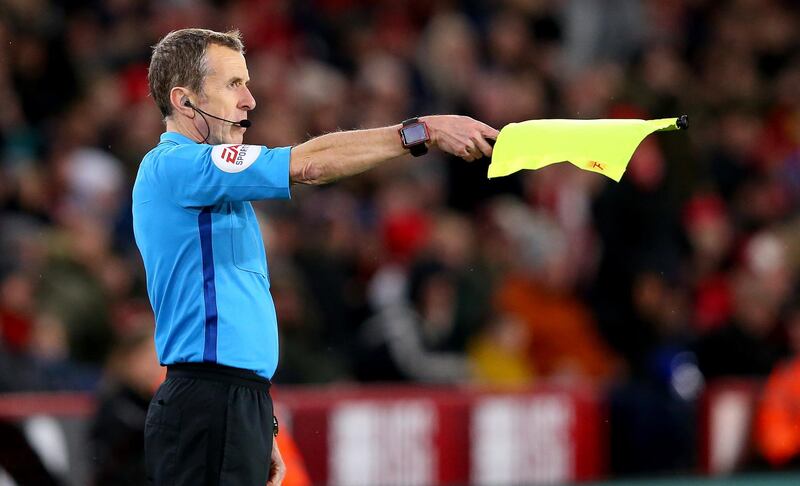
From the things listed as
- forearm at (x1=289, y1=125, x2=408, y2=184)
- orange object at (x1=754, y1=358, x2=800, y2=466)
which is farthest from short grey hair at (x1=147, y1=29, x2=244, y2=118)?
orange object at (x1=754, y1=358, x2=800, y2=466)

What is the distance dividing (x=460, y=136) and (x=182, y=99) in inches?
35.7

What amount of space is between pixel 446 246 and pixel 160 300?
306 inches

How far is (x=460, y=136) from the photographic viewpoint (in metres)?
4.24

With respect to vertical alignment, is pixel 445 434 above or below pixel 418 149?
below

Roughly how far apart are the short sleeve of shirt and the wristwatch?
0.33 metres

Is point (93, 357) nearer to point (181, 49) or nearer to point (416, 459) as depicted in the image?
point (416, 459)

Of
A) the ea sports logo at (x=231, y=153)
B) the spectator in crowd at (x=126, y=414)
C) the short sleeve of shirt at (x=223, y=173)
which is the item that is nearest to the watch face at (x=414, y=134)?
the short sleeve of shirt at (x=223, y=173)

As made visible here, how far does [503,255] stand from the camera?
12812mm

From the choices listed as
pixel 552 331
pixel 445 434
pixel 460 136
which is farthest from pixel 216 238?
pixel 552 331

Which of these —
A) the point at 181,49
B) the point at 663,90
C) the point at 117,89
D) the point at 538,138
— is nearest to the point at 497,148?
the point at 538,138

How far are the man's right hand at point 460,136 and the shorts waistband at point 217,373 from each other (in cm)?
90

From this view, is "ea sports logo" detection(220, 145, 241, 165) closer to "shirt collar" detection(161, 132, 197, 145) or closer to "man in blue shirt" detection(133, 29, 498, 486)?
"man in blue shirt" detection(133, 29, 498, 486)

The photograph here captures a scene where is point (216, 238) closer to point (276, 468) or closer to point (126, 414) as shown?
point (276, 468)

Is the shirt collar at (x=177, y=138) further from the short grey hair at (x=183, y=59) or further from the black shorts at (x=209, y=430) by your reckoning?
the black shorts at (x=209, y=430)
